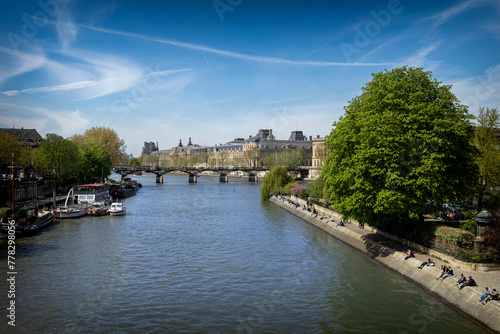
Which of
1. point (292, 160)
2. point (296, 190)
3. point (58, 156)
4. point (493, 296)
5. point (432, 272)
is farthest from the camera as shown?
point (292, 160)

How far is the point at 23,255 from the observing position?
3203 cm

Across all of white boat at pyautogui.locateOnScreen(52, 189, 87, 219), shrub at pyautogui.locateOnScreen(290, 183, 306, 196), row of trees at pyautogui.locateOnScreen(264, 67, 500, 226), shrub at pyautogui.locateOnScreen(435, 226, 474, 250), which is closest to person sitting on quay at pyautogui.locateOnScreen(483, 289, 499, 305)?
shrub at pyautogui.locateOnScreen(435, 226, 474, 250)

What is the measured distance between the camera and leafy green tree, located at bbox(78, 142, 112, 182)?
264ft

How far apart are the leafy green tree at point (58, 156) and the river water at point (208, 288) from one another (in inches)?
1272

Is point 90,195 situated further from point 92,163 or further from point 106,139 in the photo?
point 106,139

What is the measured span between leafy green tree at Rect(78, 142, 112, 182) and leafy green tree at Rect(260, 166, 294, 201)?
116 ft

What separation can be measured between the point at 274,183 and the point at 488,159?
155 ft

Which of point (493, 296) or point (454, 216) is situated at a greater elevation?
point (454, 216)

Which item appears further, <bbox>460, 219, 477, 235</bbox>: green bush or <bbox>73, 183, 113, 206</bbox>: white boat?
<bbox>73, 183, 113, 206</bbox>: white boat

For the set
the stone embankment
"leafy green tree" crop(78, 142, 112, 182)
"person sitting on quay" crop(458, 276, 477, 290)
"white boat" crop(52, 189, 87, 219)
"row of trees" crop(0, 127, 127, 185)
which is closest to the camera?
the stone embankment

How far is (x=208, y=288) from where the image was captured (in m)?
25.0

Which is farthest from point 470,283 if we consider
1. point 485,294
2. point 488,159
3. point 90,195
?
point 90,195

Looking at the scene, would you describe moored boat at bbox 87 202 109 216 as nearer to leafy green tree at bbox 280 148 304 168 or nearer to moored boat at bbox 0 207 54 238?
moored boat at bbox 0 207 54 238

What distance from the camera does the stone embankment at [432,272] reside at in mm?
19734
